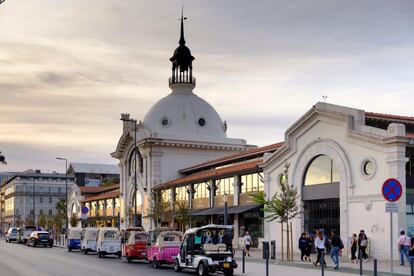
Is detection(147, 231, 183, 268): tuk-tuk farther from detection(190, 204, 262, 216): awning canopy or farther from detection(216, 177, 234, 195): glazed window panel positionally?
detection(216, 177, 234, 195): glazed window panel

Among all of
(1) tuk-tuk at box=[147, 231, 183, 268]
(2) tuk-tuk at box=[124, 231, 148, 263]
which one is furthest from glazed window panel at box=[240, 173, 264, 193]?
(1) tuk-tuk at box=[147, 231, 183, 268]

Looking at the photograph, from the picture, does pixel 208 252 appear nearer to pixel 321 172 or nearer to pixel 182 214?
pixel 321 172

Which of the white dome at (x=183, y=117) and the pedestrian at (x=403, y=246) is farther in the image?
the white dome at (x=183, y=117)

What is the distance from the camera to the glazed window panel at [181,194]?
65.9 m

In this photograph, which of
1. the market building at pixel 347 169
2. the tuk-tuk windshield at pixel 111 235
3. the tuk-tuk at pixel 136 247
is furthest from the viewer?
the tuk-tuk windshield at pixel 111 235

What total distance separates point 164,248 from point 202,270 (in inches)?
234

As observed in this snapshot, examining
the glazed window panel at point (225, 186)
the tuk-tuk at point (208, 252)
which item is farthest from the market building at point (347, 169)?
the tuk-tuk at point (208, 252)

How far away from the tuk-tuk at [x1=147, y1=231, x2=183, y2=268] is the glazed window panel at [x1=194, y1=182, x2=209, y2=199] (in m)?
27.2

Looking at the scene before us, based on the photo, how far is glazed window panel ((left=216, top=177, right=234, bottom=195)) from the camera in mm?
56000

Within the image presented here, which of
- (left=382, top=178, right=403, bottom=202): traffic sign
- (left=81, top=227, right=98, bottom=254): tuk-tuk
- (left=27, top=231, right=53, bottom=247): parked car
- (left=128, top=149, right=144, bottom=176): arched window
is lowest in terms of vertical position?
(left=27, top=231, right=53, bottom=247): parked car

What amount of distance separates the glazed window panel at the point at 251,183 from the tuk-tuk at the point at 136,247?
14.6 metres

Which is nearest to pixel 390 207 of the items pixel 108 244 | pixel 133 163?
pixel 108 244

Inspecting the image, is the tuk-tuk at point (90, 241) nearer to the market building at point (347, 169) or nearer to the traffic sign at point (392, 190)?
the market building at point (347, 169)

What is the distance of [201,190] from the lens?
2454 inches
